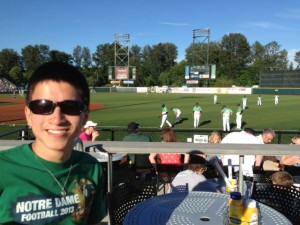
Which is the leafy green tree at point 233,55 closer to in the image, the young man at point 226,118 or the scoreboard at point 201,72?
the scoreboard at point 201,72

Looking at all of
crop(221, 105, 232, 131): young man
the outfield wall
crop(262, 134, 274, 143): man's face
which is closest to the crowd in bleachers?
the outfield wall

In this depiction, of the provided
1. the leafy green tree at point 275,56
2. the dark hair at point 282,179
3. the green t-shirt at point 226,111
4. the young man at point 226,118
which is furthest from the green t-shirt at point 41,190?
the leafy green tree at point 275,56

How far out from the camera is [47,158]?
1.79 meters

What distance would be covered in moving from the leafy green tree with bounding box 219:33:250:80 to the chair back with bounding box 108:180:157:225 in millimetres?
103741

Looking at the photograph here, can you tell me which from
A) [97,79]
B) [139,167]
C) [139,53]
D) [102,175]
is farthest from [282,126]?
[139,53]

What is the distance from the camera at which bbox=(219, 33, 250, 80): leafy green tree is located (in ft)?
352

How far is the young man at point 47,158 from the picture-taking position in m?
1.70

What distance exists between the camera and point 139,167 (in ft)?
25.2

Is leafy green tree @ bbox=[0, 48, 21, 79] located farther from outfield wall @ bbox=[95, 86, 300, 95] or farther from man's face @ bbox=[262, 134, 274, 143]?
man's face @ bbox=[262, 134, 274, 143]

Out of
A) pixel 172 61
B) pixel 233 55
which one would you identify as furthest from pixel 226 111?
pixel 172 61

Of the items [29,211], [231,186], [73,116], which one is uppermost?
[73,116]

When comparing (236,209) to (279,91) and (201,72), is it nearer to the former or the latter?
(279,91)

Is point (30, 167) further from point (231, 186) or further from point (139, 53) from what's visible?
point (139, 53)

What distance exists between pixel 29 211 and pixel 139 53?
445 ft
